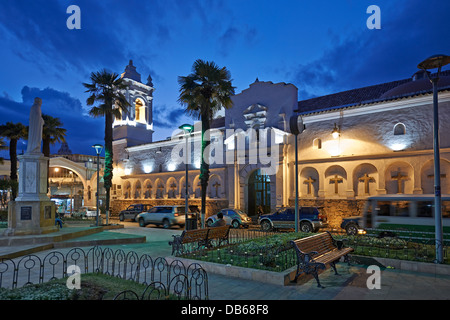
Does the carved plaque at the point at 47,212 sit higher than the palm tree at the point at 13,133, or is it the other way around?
the palm tree at the point at 13,133

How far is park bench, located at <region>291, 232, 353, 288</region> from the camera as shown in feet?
23.6

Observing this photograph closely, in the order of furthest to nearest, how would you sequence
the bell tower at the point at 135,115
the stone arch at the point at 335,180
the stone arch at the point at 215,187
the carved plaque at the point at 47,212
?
the bell tower at the point at 135,115 → the stone arch at the point at 215,187 → the stone arch at the point at 335,180 → the carved plaque at the point at 47,212

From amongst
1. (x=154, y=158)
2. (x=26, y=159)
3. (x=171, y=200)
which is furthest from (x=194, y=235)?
(x=154, y=158)

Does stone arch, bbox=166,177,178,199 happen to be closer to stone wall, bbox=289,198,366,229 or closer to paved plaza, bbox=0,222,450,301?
stone wall, bbox=289,198,366,229

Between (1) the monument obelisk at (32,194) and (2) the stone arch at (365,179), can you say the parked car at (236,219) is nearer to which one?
(2) the stone arch at (365,179)

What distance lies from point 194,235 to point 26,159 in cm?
842

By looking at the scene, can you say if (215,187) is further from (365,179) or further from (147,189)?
(365,179)

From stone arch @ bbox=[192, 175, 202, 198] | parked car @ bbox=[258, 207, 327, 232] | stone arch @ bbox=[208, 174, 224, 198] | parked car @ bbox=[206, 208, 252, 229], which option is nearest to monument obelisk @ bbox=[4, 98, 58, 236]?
parked car @ bbox=[206, 208, 252, 229]

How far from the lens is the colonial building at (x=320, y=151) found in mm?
21078

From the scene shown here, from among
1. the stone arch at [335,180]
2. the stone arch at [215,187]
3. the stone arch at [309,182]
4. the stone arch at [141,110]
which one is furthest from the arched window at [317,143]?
the stone arch at [141,110]

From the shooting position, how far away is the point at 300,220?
19.9 m

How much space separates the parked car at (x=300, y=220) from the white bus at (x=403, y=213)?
4041 mm

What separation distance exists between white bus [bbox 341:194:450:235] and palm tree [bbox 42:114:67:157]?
27.8 meters

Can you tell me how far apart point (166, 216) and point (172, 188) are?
1089 cm
